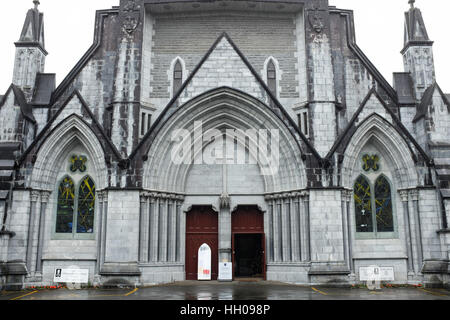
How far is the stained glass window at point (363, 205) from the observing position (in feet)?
57.1

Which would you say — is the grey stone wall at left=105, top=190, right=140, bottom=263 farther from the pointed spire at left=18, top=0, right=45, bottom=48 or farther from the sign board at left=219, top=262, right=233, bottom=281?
the pointed spire at left=18, top=0, right=45, bottom=48

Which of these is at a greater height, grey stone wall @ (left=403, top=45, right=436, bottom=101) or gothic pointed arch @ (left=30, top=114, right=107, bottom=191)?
grey stone wall @ (left=403, top=45, right=436, bottom=101)

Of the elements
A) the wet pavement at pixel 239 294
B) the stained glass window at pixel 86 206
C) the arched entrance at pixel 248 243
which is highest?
the stained glass window at pixel 86 206

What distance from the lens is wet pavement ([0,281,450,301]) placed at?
1233 centimetres

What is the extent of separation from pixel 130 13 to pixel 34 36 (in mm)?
Result: 4347

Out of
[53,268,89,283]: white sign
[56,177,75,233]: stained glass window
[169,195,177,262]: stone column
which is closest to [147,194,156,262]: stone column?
[169,195,177,262]: stone column

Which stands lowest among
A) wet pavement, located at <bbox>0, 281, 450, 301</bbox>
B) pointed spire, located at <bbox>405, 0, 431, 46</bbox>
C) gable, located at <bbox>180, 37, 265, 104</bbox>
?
wet pavement, located at <bbox>0, 281, 450, 301</bbox>

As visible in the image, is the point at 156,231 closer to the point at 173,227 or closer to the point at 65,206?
the point at 173,227

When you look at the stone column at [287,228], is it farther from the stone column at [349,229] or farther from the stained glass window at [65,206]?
the stained glass window at [65,206]

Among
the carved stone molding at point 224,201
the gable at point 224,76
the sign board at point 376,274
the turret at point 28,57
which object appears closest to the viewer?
the sign board at point 376,274

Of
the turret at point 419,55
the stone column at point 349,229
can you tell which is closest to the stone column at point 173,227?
the stone column at point 349,229

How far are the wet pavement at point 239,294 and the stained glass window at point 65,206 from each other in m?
2.85

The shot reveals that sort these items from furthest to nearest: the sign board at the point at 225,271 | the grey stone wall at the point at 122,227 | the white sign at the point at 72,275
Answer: the sign board at the point at 225,271 → the grey stone wall at the point at 122,227 → the white sign at the point at 72,275
